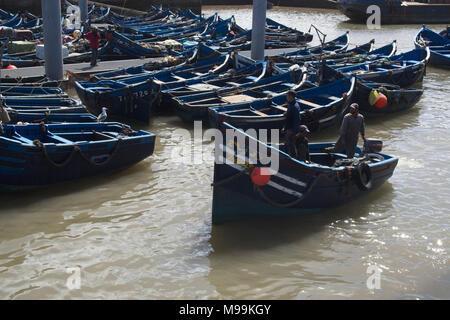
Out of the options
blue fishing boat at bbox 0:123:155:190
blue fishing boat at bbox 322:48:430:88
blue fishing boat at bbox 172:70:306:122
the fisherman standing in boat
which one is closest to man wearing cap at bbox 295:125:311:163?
blue fishing boat at bbox 0:123:155:190

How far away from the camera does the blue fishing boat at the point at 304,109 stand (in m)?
13.9

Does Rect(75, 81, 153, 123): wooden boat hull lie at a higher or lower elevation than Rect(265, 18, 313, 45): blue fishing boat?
lower

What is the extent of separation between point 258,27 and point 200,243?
540 inches

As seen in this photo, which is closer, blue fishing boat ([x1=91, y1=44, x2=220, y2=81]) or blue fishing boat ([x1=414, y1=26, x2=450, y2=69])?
blue fishing boat ([x1=91, y1=44, x2=220, y2=81])

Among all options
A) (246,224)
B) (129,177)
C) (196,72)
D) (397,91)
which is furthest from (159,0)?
(246,224)

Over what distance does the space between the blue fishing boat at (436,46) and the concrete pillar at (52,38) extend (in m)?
15.3

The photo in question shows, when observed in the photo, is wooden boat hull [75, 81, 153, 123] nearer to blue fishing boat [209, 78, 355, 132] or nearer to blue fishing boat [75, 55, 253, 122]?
blue fishing boat [75, 55, 253, 122]

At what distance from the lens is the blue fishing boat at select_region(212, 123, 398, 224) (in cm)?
939

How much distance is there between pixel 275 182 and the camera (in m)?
9.66

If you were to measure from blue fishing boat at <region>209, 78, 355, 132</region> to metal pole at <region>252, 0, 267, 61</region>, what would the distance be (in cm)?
623

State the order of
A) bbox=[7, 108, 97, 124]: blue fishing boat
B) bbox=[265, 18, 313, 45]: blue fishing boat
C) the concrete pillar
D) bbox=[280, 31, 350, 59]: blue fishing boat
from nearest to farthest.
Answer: bbox=[7, 108, 97, 124]: blue fishing boat, the concrete pillar, bbox=[280, 31, 350, 59]: blue fishing boat, bbox=[265, 18, 313, 45]: blue fishing boat

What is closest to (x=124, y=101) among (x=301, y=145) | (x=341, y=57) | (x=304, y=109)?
(x=304, y=109)
